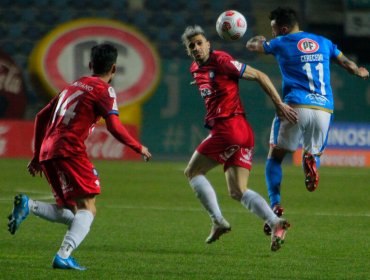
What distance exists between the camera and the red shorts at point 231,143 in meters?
8.25

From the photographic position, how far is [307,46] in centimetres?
925

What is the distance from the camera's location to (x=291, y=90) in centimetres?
931

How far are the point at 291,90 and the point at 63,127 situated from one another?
2.98 meters

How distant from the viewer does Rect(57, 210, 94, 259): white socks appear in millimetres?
6668

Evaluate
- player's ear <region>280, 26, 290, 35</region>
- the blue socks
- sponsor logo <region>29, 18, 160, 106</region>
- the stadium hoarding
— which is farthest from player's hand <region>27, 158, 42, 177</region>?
the stadium hoarding

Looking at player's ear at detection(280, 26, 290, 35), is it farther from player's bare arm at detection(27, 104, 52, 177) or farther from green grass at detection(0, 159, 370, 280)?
player's bare arm at detection(27, 104, 52, 177)

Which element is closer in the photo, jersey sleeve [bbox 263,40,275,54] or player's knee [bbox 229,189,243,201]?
player's knee [bbox 229,189,243,201]

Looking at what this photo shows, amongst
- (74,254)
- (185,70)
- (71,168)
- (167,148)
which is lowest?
(167,148)

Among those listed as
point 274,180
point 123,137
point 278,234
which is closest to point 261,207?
point 278,234

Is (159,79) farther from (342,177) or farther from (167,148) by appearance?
(342,177)

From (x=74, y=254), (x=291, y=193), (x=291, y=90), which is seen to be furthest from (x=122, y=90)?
(x=74, y=254)

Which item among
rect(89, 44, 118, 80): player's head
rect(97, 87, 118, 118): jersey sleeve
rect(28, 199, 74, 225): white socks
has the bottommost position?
rect(28, 199, 74, 225): white socks

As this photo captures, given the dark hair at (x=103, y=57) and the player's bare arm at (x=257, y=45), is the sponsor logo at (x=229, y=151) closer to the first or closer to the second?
the player's bare arm at (x=257, y=45)

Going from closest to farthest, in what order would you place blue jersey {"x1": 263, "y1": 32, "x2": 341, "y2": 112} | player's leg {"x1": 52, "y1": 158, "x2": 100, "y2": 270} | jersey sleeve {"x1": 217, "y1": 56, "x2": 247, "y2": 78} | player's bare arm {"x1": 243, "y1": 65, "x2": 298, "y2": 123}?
player's leg {"x1": 52, "y1": 158, "x2": 100, "y2": 270}
player's bare arm {"x1": 243, "y1": 65, "x2": 298, "y2": 123}
jersey sleeve {"x1": 217, "y1": 56, "x2": 247, "y2": 78}
blue jersey {"x1": 263, "y1": 32, "x2": 341, "y2": 112}
